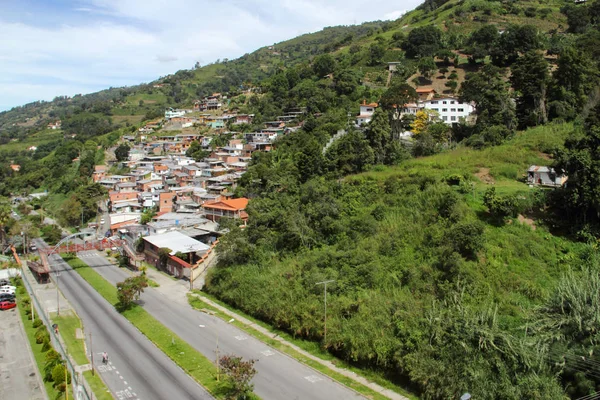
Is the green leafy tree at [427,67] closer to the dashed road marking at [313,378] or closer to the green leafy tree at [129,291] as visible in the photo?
the green leafy tree at [129,291]

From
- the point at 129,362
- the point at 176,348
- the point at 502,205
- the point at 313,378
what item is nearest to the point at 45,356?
the point at 129,362

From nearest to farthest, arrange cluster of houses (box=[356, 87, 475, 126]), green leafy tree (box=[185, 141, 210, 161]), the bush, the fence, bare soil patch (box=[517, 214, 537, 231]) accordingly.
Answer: the fence
the bush
bare soil patch (box=[517, 214, 537, 231])
cluster of houses (box=[356, 87, 475, 126])
green leafy tree (box=[185, 141, 210, 161])

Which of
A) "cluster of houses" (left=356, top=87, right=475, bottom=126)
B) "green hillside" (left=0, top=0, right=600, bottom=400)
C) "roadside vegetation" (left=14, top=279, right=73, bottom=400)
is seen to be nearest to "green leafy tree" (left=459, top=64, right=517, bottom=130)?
"green hillside" (left=0, top=0, right=600, bottom=400)

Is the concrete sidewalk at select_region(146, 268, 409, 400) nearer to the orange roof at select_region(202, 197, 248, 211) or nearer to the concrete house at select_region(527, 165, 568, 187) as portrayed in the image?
the orange roof at select_region(202, 197, 248, 211)

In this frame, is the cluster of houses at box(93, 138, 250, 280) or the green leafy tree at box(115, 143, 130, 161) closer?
the cluster of houses at box(93, 138, 250, 280)

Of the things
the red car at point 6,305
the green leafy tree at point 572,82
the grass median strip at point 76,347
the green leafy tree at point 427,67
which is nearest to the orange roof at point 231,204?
the grass median strip at point 76,347

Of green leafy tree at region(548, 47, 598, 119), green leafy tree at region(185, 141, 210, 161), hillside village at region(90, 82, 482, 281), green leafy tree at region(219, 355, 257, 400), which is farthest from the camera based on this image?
green leafy tree at region(185, 141, 210, 161)
